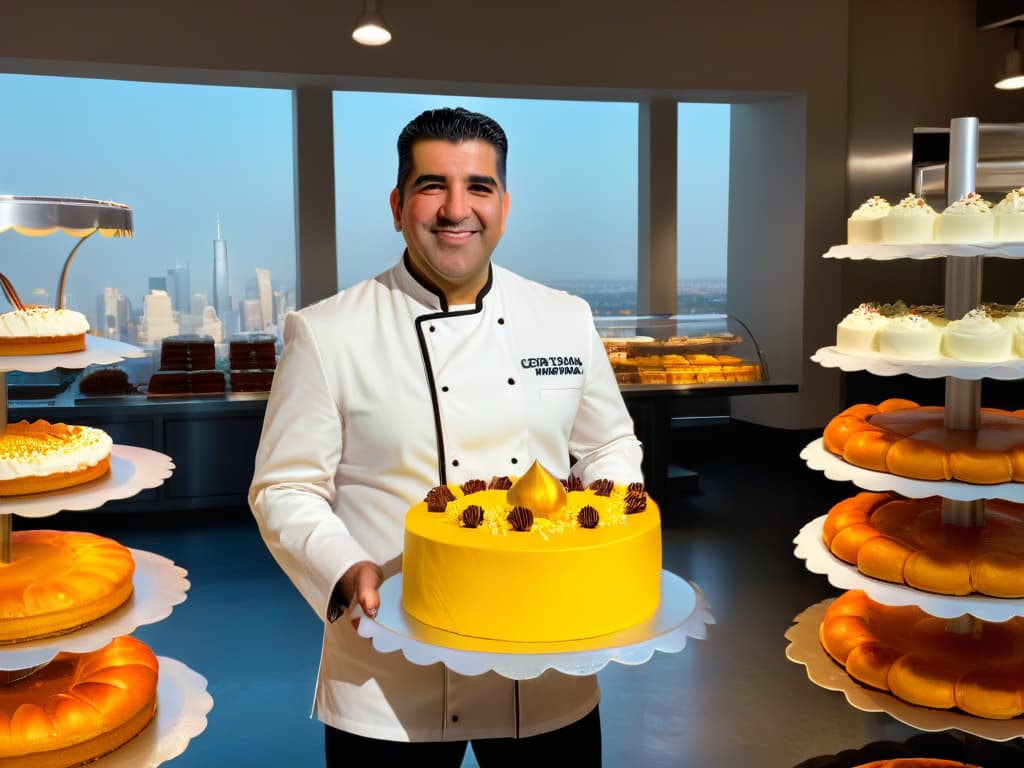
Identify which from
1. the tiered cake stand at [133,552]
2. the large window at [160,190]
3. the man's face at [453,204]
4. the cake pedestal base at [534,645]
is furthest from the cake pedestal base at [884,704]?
the large window at [160,190]

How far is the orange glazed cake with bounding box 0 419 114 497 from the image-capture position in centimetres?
197

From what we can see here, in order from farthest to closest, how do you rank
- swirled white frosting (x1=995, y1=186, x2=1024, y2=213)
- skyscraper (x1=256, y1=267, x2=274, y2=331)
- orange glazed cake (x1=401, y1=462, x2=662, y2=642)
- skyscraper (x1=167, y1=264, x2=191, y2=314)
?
skyscraper (x1=256, y1=267, x2=274, y2=331)
skyscraper (x1=167, y1=264, x2=191, y2=314)
swirled white frosting (x1=995, y1=186, x2=1024, y2=213)
orange glazed cake (x1=401, y1=462, x2=662, y2=642)

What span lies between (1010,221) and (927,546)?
0.74 m

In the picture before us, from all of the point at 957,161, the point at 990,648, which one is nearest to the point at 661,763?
the point at 990,648

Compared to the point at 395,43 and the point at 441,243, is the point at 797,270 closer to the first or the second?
the point at 395,43

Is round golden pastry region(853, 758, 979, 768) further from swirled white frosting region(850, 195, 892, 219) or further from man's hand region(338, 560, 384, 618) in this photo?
man's hand region(338, 560, 384, 618)

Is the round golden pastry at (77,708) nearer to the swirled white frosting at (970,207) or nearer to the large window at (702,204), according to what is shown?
the swirled white frosting at (970,207)

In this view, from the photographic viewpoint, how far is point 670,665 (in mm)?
3670

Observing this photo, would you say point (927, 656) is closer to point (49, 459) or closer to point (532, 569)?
point (532, 569)

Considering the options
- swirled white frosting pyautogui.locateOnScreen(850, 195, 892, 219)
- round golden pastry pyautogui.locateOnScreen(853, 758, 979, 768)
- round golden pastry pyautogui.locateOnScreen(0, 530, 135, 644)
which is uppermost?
swirled white frosting pyautogui.locateOnScreen(850, 195, 892, 219)

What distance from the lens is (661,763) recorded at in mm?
2939

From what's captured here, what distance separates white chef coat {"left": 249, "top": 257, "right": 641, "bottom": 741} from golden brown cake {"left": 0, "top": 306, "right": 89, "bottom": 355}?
0.60 m

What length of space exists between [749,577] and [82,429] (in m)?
3.37

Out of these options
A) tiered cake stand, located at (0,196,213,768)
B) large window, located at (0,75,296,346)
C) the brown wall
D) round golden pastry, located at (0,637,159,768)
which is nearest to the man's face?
tiered cake stand, located at (0,196,213,768)
